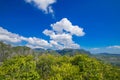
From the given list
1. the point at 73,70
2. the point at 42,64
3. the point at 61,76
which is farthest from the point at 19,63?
the point at 42,64

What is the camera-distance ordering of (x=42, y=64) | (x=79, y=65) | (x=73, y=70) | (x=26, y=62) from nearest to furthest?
1. (x=26, y=62)
2. (x=73, y=70)
3. (x=79, y=65)
4. (x=42, y=64)

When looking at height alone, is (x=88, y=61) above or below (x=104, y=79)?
above

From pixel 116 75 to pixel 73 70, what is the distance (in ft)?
53.4

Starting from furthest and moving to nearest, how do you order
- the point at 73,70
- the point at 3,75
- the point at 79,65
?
the point at 79,65 < the point at 73,70 < the point at 3,75

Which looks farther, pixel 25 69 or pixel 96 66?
pixel 96 66

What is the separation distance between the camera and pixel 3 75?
7650cm

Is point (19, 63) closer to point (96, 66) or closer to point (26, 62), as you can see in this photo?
point (26, 62)

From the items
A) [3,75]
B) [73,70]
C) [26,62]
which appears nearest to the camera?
[3,75]

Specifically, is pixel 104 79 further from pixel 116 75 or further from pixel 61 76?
pixel 61 76

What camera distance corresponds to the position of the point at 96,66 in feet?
286

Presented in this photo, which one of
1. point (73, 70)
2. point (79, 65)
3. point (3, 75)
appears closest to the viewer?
point (3, 75)

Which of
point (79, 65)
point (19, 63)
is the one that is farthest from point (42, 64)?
point (19, 63)

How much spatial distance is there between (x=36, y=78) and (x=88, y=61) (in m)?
23.9

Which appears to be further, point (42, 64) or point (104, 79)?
point (42, 64)
